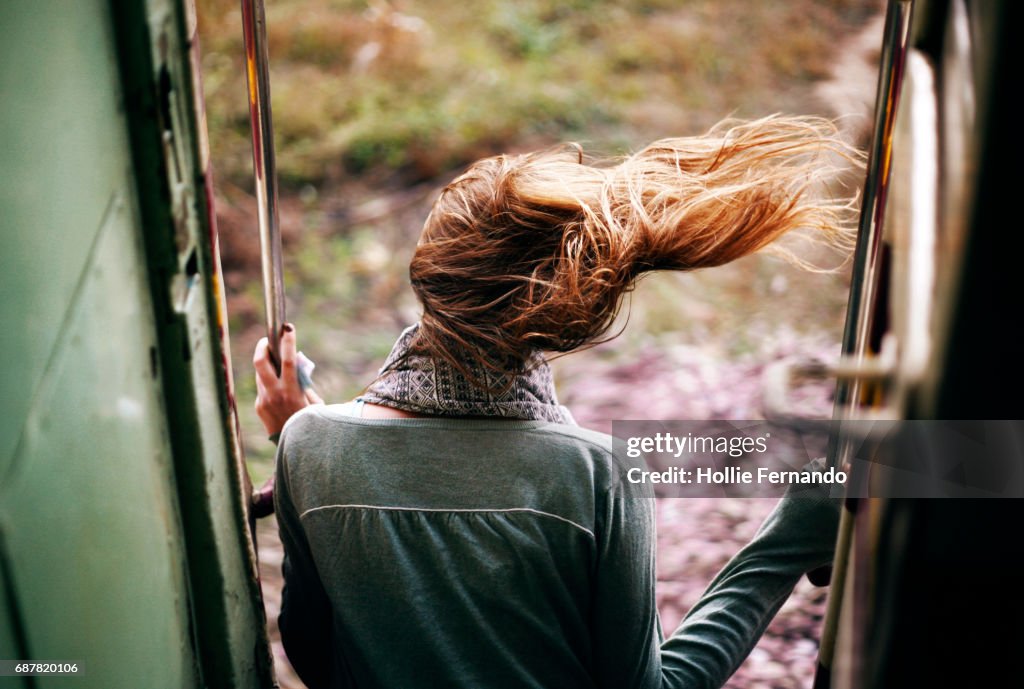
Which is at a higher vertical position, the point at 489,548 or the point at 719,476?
the point at 489,548

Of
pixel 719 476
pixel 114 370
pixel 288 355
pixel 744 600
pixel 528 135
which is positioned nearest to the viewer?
pixel 114 370

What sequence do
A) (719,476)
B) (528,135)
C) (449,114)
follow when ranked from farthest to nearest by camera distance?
1. (449,114)
2. (528,135)
3. (719,476)

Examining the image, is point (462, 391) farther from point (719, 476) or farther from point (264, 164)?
point (719, 476)

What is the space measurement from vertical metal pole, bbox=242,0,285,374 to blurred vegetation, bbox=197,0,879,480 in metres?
2.81

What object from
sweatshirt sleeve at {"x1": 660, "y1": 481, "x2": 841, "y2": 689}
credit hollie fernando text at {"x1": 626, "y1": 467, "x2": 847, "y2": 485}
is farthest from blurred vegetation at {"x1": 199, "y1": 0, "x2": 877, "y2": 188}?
sweatshirt sleeve at {"x1": 660, "y1": 481, "x2": 841, "y2": 689}

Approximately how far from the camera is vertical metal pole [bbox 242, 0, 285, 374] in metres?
1.43

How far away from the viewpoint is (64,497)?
1131 millimetres

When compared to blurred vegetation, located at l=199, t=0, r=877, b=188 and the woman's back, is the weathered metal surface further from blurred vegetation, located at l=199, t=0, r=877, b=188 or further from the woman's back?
blurred vegetation, located at l=199, t=0, r=877, b=188

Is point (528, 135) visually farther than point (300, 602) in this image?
Yes

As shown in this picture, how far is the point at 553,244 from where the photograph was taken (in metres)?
1.35

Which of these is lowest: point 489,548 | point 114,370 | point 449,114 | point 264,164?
point 489,548

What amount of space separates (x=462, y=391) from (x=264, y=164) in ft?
1.75

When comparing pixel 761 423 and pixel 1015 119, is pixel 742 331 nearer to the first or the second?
pixel 761 423

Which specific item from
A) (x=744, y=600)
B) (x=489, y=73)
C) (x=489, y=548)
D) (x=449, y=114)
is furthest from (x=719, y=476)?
(x=489, y=73)
